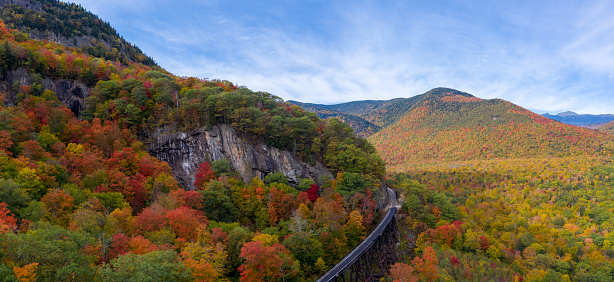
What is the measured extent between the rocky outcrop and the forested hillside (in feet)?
0.96

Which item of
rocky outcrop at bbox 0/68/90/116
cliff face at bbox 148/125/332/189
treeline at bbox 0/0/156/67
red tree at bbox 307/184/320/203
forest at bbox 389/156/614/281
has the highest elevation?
treeline at bbox 0/0/156/67

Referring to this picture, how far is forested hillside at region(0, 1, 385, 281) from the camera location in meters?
25.0

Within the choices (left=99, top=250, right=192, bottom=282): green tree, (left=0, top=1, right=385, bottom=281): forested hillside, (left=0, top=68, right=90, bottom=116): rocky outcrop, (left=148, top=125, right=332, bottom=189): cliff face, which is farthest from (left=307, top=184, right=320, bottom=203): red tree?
(left=0, top=68, right=90, bottom=116): rocky outcrop

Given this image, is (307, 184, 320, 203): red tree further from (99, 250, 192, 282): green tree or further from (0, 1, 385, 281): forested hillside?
(99, 250, 192, 282): green tree

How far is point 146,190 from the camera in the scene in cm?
4403

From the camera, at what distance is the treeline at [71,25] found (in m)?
95.6

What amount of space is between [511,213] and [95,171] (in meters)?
134

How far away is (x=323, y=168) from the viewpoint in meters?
68.9

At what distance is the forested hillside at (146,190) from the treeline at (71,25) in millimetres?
32501

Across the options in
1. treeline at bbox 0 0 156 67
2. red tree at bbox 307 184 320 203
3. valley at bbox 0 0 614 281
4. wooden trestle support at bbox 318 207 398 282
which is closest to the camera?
valley at bbox 0 0 614 281

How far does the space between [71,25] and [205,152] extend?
3946 inches

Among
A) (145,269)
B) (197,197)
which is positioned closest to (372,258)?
(197,197)

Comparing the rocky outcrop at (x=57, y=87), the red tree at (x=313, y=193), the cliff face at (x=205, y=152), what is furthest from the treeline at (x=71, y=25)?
the red tree at (x=313, y=193)

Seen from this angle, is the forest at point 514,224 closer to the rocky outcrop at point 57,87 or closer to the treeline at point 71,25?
the rocky outcrop at point 57,87
